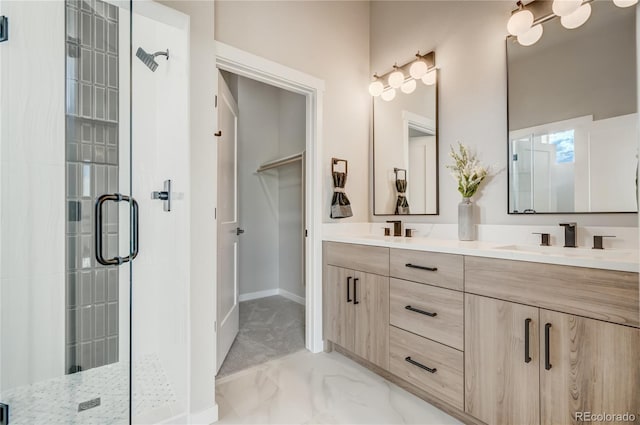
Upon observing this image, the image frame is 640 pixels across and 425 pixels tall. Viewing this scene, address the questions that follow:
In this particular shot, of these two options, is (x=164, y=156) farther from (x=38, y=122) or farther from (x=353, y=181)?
(x=353, y=181)

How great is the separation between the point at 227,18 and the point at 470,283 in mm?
2055

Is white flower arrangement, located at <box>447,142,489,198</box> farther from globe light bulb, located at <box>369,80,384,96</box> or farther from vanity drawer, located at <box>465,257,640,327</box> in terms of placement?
globe light bulb, located at <box>369,80,384,96</box>

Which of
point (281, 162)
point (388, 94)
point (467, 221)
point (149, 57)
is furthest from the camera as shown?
point (281, 162)

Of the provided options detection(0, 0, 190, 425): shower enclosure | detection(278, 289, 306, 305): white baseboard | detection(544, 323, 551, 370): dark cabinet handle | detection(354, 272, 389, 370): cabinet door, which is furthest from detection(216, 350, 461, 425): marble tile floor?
detection(278, 289, 306, 305): white baseboard

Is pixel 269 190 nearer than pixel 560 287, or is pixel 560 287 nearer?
pixel 560 287

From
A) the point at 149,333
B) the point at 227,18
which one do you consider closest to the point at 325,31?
the point at 227,18

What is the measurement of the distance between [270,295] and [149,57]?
10.1 ft

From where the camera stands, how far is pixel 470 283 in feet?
4.92

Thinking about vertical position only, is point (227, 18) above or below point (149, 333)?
above

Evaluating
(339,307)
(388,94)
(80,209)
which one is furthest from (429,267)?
(80,209)

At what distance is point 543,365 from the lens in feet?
4.13

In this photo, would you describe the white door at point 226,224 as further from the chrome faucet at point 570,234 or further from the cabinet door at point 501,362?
the chrome faucet at point 570,234

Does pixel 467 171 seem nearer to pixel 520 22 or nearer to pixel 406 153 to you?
pixel 406 153

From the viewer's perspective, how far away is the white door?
2129 mm
